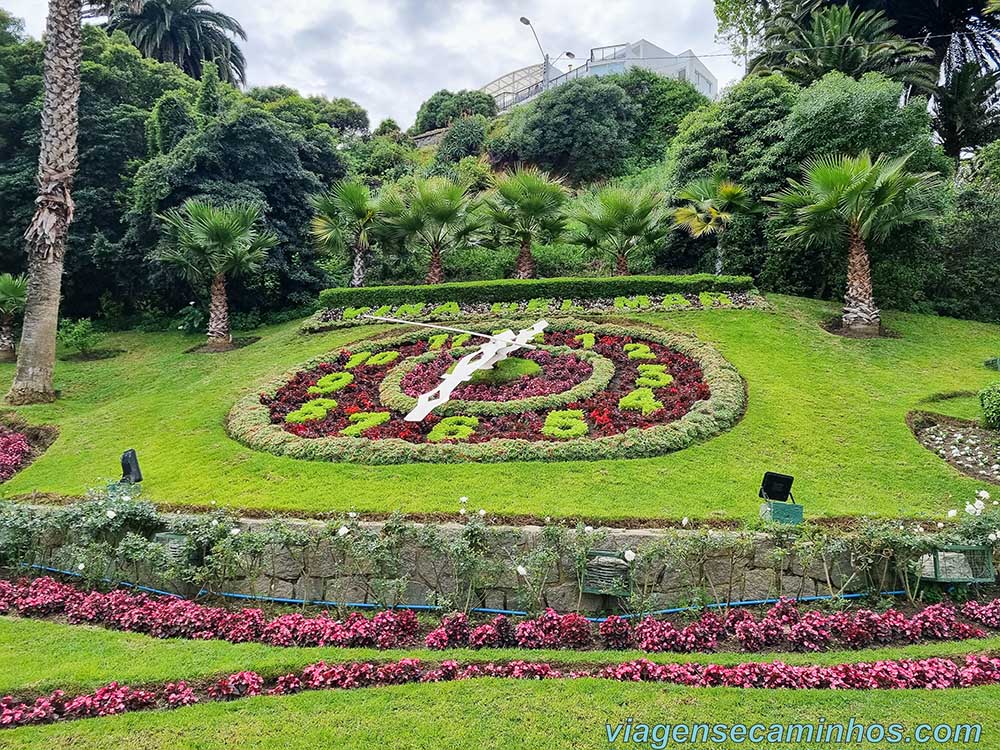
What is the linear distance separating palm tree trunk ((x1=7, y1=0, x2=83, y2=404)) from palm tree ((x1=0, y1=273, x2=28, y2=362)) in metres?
4.68

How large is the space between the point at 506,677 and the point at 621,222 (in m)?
14.0

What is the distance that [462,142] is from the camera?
3850cm

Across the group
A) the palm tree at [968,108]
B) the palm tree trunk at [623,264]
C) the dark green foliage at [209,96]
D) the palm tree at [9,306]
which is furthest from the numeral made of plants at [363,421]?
the palm tree at [968,108]

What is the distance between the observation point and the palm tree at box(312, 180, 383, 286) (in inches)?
711

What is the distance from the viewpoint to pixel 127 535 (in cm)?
669

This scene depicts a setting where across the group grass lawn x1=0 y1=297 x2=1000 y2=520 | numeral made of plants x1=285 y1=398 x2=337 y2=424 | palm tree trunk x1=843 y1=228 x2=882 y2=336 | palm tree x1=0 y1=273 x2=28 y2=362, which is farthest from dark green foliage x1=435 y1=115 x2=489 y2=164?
numeral made of plants x1=285 y1=398 x2=337 y2=424

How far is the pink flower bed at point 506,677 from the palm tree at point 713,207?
14489 millimetres

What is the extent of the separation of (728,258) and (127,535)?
1655 centimetres

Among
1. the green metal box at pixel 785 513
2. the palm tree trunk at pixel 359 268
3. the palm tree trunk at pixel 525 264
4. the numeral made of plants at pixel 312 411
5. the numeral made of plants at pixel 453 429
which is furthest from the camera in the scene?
the palm tree trunk at pixel 359 268

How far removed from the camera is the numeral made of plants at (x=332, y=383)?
39.7 ft

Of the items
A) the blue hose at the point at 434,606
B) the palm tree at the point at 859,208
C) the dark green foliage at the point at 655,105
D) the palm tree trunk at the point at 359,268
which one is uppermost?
the dark green foliage at the point at 655,105

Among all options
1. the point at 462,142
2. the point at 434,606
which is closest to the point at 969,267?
the point at 434,606

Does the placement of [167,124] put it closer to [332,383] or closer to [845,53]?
[332,383]

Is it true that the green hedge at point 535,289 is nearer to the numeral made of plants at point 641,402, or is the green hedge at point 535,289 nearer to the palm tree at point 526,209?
the palm tree at point 526,209
